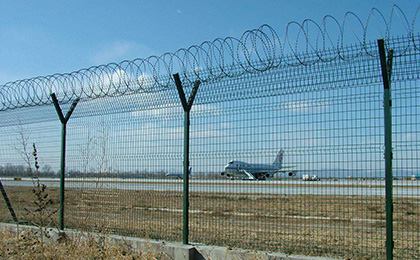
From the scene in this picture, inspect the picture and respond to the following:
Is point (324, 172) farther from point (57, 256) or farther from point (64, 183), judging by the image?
point (64, 183)

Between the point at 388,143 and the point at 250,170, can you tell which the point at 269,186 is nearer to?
the point at 250,170

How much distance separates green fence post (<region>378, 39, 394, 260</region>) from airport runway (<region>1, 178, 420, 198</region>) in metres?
0.20

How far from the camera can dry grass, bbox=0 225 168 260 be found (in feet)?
18.2

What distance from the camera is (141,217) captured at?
676 centimetres

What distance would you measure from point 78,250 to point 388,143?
167 inches

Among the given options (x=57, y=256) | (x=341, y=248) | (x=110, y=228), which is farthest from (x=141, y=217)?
(x=341, y=248)

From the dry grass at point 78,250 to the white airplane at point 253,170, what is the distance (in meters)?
1.49

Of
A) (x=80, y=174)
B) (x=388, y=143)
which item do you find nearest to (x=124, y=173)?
(x=80, y=174)

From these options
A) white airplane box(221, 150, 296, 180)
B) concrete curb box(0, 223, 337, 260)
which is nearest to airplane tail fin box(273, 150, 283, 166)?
white airplane box(221, 150, 296, 180)

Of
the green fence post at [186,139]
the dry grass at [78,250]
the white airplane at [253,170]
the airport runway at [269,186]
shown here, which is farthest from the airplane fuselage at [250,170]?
the dry grass at [78,250]

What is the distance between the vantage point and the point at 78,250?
568cm

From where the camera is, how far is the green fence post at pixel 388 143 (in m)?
4.37

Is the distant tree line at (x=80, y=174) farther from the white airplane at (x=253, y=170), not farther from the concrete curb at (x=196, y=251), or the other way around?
the concrete curb at (x=196, y=251)

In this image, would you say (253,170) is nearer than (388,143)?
No
